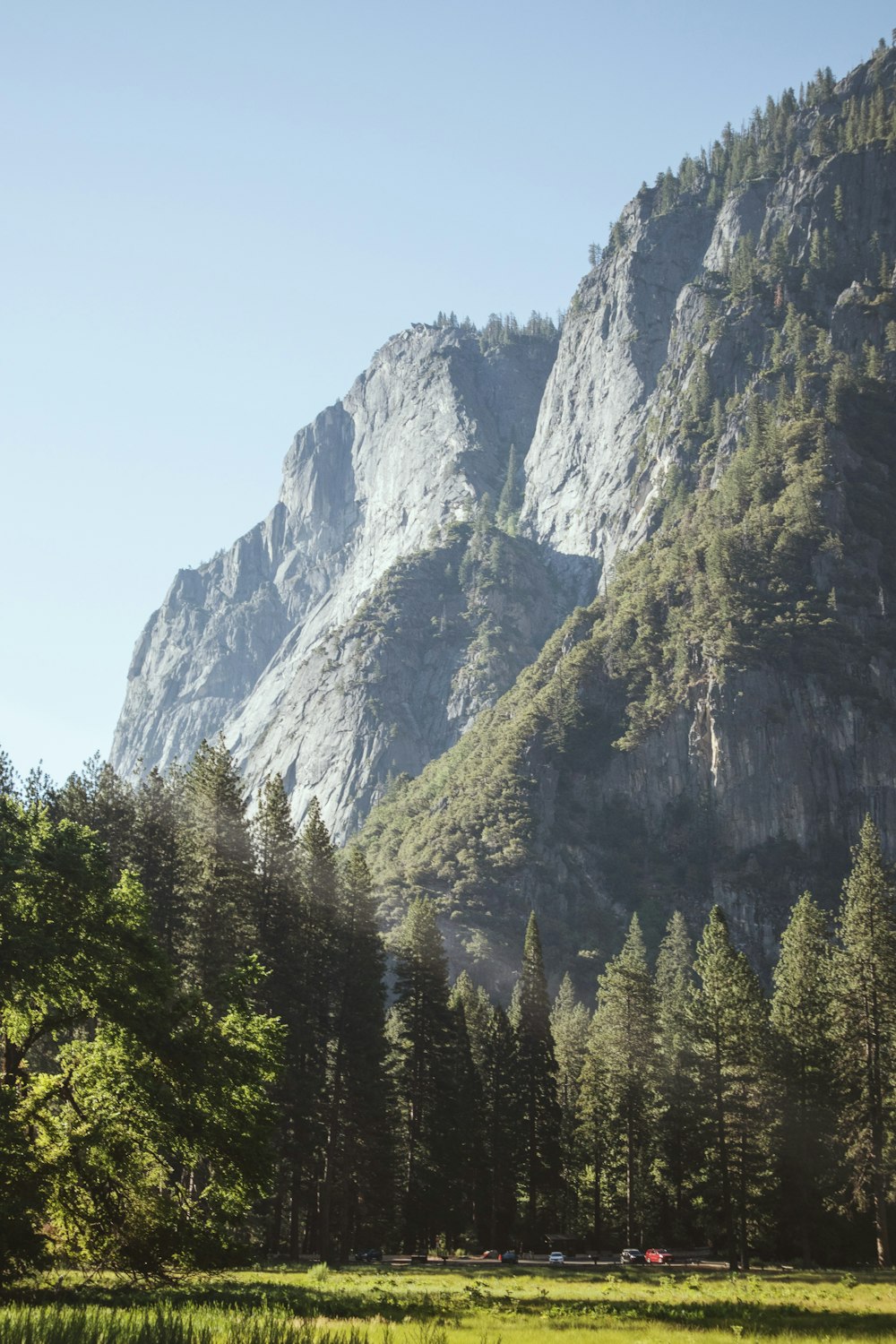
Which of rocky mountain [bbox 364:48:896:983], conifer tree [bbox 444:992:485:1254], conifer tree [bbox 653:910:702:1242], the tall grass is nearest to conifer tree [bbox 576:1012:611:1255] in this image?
conifer tree [bbox 653:910:702:1242]

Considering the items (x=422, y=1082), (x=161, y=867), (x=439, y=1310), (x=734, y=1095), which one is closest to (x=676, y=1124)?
(x=734, y=1095)

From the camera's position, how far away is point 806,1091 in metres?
53.8

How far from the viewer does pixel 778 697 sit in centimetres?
17350

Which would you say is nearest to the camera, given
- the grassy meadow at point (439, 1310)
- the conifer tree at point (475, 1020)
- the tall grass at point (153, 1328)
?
the tall grass at point (153, 1328)

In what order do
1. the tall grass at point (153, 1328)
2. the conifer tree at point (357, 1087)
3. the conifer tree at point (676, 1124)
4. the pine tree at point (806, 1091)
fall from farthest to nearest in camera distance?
1. the conifer tree at point (676, 1124)
2. the pine tree at point (806, 1091)
3. the conifer tree at point (357, 1087)
4. the tall grass at point (153, 1328)

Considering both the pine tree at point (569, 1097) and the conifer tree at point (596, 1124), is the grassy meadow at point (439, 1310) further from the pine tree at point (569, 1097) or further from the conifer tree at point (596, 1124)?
the pine tree at point (569, 1097)

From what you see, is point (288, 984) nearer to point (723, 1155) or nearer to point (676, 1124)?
point (723, 1155)

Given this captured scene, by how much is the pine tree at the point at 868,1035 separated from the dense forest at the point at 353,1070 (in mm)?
153

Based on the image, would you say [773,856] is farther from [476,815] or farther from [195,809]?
[195,809]

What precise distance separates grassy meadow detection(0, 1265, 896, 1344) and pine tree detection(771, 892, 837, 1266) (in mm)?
13532

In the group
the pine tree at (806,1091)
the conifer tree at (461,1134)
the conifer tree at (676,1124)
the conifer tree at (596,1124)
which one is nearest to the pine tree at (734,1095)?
the pine tree at (806,1091)

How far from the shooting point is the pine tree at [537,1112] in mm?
61875

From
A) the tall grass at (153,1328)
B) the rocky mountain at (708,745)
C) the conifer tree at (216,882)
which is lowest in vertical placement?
the tall grass at (153,1328)

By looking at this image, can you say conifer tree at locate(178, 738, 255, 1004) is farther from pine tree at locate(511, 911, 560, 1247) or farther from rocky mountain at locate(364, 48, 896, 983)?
rocky mountain at locate(364, 48, 896, 983)
